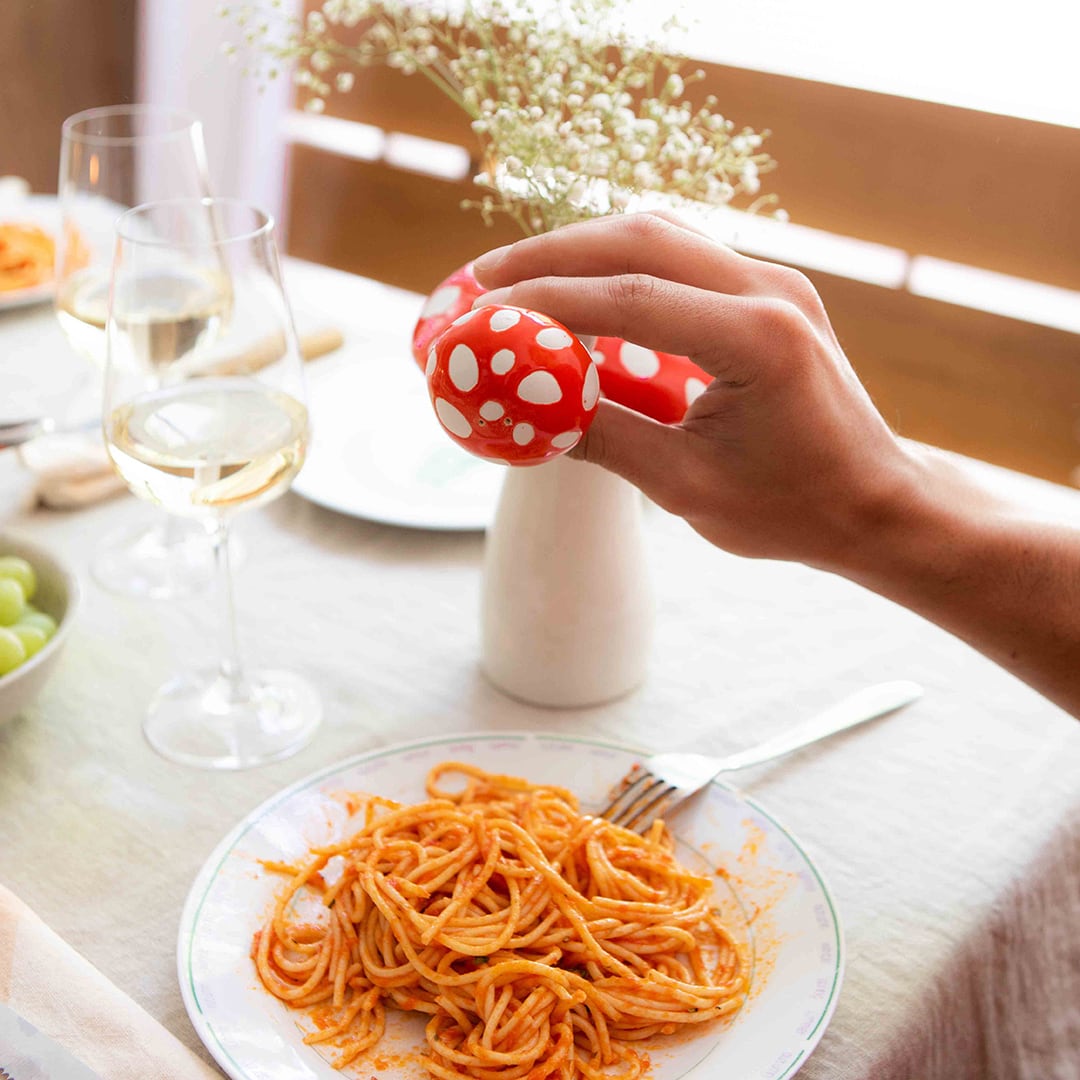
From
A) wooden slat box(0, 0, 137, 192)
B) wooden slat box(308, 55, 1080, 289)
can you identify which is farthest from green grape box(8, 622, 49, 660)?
wooden slat box(0, 0, 137, 192)

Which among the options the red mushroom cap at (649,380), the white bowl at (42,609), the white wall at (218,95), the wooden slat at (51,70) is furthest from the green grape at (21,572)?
the wooden slat at (51,70)

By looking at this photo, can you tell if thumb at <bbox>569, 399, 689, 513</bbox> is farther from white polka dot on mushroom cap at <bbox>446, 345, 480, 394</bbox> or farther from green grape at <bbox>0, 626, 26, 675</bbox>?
green grape at <bbox>0, 626, 26, 675</bbox>

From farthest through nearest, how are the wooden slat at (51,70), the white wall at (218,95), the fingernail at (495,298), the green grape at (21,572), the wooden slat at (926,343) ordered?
1. the wooden slat at (51,70)
2. the white wall at (218,95)
3. the wooden slat at (926,343)
4. the green grape at (21,572)
5. the fingernail at (495,298)

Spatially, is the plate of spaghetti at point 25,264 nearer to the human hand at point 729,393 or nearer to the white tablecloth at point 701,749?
the white tablecloth at point 701,749

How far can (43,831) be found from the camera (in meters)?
0.78

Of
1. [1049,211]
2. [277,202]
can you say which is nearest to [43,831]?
[1049,211]

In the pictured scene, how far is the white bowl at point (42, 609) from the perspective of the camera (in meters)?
0.81

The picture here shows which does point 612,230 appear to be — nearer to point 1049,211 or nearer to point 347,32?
point 1049,211

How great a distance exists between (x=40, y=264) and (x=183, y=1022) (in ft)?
3.76

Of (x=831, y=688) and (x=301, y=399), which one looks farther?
(x=831, y=688)

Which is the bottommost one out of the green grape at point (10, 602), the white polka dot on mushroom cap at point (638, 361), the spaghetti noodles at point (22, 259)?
the green grape at point (10, 602)

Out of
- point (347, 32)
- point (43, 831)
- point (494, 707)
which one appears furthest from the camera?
point (347, 32)

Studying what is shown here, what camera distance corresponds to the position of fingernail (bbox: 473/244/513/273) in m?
0.73

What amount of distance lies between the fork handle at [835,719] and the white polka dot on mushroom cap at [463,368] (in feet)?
1.05
